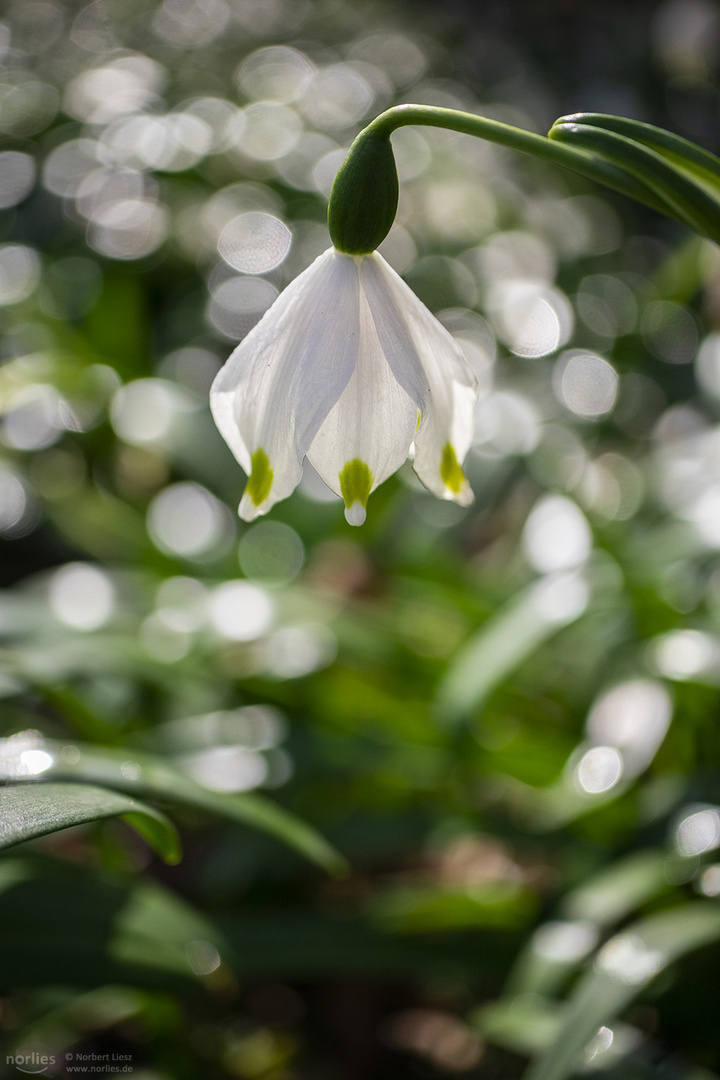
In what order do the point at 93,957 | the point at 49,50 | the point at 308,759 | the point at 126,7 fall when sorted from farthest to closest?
the point at 126,7, the point at 49,50, the point at 308,759, the point at 93,957

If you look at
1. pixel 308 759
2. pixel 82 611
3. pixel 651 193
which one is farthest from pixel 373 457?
pixel 82 611

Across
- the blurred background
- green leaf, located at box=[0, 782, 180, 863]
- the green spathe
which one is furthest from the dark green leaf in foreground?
the green spathe

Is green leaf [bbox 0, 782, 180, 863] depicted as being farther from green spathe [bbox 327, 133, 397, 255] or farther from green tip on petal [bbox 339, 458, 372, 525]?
green spathe [bbox 327, 133, 397, 255]

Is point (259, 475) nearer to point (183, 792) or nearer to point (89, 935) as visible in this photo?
point (183, 792)

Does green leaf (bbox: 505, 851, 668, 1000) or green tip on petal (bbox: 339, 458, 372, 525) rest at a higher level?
green tip on petal (bbox: 339, 458, 372, 525)

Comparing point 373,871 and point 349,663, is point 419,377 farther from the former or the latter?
point 373,871
